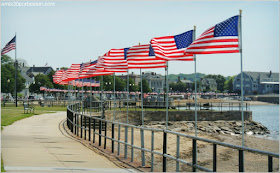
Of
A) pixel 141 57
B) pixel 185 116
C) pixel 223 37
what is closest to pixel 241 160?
pixel 223 37

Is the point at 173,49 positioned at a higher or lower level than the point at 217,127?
higher

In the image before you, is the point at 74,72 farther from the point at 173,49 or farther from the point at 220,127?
the point at 220,127

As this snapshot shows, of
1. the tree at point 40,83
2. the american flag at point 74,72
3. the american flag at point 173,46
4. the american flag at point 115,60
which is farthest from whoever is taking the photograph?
the tree at point 40,83

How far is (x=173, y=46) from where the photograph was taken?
65.9ft

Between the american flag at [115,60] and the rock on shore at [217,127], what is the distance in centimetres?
2948

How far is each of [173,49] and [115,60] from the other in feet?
26.3

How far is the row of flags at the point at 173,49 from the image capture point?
1558cm

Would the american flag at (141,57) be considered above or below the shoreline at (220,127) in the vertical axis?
above

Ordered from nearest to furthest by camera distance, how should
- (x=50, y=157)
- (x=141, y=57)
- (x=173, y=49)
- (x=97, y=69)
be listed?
(x=50, y=157), (x=173, y=49), (x=141, y=57), (x=97, y=69)

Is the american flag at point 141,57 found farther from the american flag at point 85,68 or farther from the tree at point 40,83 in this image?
the tree at point 40,83

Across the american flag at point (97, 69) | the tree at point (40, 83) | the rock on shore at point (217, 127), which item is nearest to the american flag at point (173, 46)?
the american flag at point (97, 69)

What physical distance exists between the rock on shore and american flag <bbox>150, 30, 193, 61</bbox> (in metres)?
36.7

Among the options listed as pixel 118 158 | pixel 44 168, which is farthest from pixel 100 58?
pixel 44 168

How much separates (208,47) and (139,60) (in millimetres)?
8185
